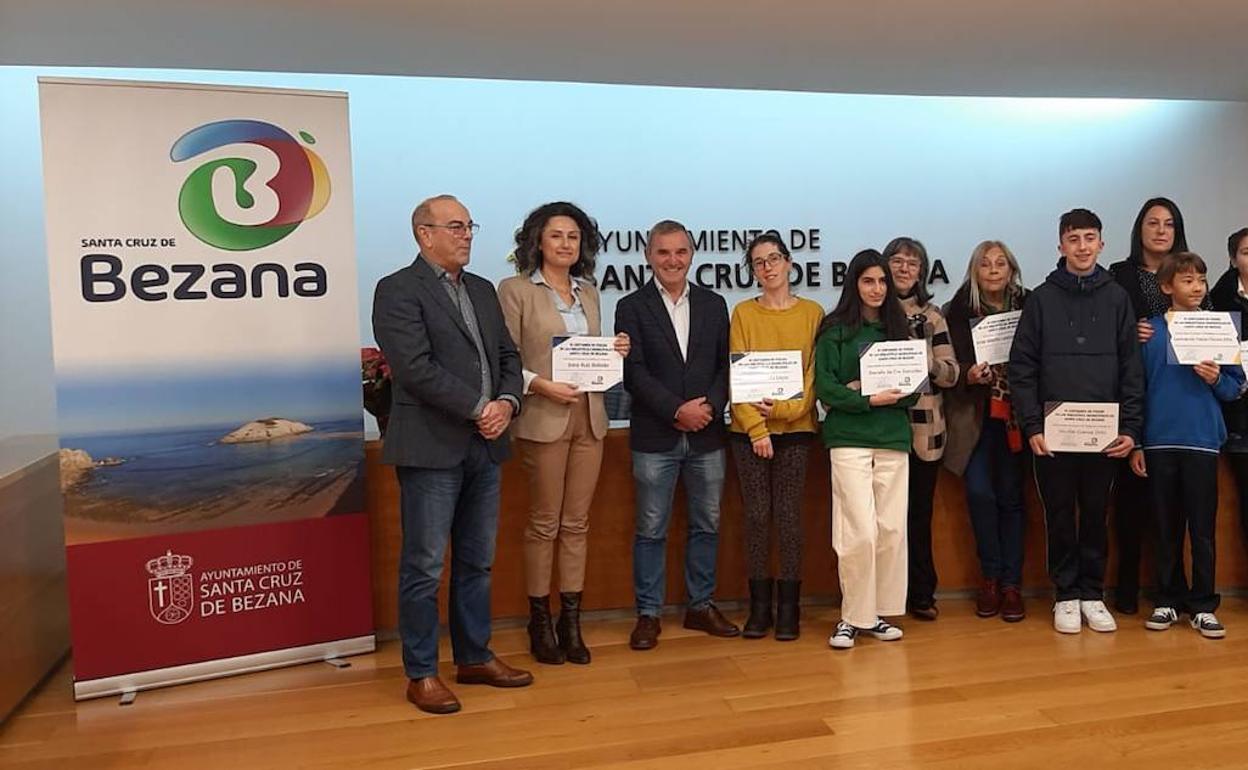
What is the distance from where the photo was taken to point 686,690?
10.3 feet

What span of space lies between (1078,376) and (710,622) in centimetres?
168

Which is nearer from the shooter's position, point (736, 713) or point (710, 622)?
point (736, 713)

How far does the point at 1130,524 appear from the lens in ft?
12.5

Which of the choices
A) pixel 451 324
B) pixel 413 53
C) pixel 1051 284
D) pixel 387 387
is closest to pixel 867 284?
pixel 1051 284

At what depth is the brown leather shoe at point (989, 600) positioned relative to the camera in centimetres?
382

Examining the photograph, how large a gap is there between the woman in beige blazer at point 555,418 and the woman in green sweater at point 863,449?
831 mm

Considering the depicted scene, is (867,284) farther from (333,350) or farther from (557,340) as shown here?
(333,350)

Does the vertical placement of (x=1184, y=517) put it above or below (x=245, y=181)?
below

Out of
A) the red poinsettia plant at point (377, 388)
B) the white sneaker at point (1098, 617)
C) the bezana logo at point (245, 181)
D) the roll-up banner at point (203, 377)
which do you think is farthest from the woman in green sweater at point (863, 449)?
the bezana logo at point (245, 181)

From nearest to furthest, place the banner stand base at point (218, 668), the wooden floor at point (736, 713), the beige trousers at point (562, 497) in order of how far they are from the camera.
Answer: the wooden floor at point (736, 713), the banner stand base at point (218, 668), the beige trousers at point (562, 497)

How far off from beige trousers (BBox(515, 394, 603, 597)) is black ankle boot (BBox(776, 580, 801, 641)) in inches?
31.5

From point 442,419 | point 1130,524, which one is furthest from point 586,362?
point 1130,524

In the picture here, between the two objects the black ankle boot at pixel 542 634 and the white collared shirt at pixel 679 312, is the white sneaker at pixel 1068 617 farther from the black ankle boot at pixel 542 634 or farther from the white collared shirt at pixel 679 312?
the black ankle boot at pixel 542 634

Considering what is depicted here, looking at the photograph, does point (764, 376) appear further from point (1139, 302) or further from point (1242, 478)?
point (1242, 478)
